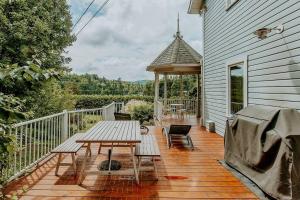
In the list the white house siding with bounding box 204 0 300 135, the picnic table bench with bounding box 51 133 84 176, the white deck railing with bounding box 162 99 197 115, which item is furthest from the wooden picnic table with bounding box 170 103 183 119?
the picnic table bench with bounding box 51 133 84 176

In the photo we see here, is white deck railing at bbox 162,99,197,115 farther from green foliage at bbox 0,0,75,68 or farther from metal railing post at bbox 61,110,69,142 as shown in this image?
metal railing post at bbox 61,110,69,142

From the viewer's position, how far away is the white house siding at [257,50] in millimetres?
4477

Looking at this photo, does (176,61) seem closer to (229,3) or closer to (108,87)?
(229,3)

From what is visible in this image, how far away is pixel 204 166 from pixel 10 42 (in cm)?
955

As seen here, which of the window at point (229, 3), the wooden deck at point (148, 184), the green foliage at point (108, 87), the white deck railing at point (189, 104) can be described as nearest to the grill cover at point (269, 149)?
the wooden deck at point (148, 184)

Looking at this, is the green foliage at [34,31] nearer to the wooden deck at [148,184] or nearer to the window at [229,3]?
the wooden deck at [148,184]

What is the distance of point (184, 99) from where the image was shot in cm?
1427

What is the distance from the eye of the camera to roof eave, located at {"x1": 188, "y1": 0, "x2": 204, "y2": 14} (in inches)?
413

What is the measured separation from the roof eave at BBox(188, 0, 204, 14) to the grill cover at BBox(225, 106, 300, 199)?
684 cm

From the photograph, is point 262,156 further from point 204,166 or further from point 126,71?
point 126,71

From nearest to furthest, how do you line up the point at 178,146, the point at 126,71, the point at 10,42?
the point at 178,146, the point at 10,42, the point at 126,71

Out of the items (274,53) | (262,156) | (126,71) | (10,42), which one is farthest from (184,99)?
(126,71)

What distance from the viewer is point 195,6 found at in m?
10.8

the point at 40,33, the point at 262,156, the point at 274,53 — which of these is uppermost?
the point at 40,33
